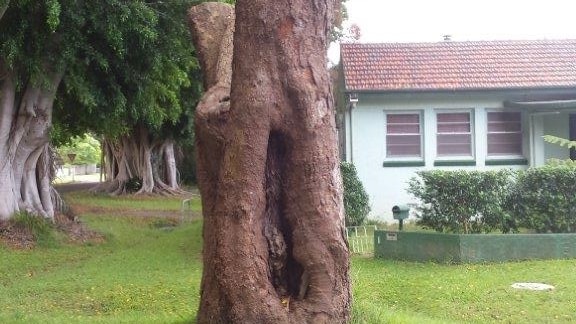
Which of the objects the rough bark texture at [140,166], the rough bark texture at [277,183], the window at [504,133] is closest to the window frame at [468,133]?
the window at [504,133]

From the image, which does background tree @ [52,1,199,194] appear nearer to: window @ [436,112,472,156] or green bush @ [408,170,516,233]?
green bush @ [408,170,516,233]

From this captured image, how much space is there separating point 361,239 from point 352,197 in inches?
52.4

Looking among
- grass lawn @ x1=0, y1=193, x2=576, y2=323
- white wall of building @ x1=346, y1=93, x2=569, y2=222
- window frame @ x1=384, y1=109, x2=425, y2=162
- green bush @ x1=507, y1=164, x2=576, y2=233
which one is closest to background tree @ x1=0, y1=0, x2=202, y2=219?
grass lawn @ x1=0, y1=193, x2=576, y2=323

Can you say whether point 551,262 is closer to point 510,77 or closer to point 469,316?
point 469,316

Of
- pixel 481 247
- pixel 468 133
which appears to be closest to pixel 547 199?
pixel 481 247

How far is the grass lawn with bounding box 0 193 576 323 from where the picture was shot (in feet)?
28.6

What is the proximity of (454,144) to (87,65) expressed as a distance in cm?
958

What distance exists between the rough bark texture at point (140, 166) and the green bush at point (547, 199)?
22.7 metres

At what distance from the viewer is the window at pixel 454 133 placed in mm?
19594

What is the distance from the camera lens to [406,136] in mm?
19516

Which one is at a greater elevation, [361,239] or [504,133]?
[504,133]

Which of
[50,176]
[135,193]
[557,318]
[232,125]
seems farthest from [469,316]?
[135,193]

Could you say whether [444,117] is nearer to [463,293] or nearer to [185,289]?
[463,293]

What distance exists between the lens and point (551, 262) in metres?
12.7
